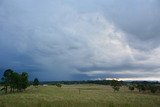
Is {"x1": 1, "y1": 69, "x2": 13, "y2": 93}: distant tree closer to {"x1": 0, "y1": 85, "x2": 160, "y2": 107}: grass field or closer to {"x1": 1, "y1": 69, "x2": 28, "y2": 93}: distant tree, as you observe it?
{"x1": 1, "y1": 69, "x2": 28, "y2": 93}: distant tree

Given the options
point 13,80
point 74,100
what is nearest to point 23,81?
point 13,80

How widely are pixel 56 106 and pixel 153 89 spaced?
101087 mm

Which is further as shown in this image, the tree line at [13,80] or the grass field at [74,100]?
the tree line at [13,80]

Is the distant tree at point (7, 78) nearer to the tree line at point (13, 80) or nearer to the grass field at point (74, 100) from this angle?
the tree line at point (13, 80)

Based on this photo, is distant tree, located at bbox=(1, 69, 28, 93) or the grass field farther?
distant tree, located at bbox=(1, 69, 28, 93)

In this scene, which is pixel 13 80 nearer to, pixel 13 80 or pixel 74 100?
pixel 13 80

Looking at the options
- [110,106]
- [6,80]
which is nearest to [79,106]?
[110,106]

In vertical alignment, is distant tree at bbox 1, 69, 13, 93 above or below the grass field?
above

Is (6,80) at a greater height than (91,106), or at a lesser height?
greater

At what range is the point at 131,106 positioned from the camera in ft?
81.0

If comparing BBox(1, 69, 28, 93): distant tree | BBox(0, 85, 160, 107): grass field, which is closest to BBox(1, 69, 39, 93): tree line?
BBox(1, 69, 28, 93): distant tree

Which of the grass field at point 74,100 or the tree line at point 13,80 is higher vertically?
the tree line at point 13,80

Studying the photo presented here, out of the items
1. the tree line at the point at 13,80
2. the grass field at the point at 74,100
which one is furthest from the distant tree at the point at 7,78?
the grass field at the point at 74,100

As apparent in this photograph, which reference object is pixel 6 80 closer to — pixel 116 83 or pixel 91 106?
pixel 116 83
